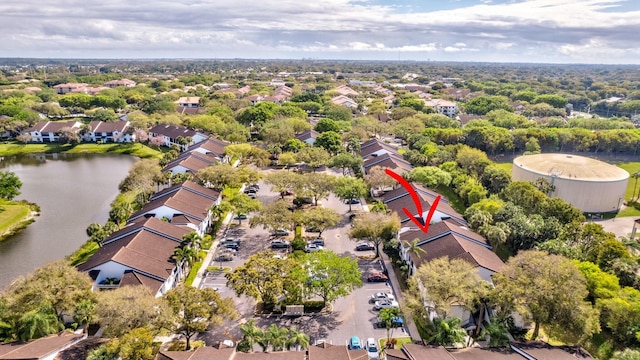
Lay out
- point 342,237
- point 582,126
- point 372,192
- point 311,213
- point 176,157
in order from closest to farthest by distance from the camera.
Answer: point 311,213
point 342,237
point 372,192
point 176,157
point 582,126

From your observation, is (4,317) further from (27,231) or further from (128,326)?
(27,231)

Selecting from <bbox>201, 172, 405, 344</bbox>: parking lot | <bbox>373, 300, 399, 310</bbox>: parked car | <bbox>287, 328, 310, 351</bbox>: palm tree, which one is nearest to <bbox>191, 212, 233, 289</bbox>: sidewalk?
<bbox>201, 172, 405, 344</bbox>: parking lot

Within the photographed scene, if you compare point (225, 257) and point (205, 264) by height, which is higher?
point (225, 257)

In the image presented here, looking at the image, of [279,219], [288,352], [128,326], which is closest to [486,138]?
[279,219]

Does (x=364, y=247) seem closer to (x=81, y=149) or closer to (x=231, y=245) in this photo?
(x=231, y=245)

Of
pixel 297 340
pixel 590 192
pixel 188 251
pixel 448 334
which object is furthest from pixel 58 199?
pixel 590 192

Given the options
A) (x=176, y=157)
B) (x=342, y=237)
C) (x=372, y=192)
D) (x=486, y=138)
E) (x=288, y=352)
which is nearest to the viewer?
(x=288, y=352)

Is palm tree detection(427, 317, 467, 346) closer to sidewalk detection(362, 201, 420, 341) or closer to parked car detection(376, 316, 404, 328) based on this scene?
sidewalk detection(362, 201, 420, 341)
